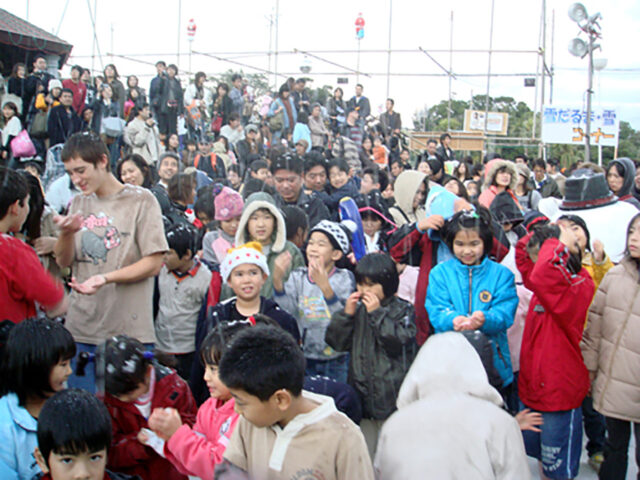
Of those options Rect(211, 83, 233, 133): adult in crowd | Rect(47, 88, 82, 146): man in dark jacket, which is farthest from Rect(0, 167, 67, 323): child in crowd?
Rect(211, 83, 233, 133): adult in crowd

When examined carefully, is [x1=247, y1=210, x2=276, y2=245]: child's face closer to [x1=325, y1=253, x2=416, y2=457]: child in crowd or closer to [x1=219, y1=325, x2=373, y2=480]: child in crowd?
[x1=325, y1=253, x2=416, y2=457]: child in crowd

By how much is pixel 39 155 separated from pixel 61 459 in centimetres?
1019

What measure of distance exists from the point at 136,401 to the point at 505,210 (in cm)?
403

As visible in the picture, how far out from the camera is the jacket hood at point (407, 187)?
5.79m

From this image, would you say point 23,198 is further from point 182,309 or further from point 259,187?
point 259,187

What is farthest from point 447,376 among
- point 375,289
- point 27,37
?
point 27,37

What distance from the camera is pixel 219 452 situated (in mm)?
2521

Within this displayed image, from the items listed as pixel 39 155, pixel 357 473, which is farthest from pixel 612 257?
pixel 39 155

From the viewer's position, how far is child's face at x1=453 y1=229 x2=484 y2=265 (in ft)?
13.0

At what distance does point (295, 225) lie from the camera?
5.23 meters

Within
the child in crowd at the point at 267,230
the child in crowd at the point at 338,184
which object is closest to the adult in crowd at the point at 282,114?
the child in crowd at the point at 338,184

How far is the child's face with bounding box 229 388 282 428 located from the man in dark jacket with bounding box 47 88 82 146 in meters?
10.2

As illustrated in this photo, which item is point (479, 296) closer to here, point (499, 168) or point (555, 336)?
point (555, 336)

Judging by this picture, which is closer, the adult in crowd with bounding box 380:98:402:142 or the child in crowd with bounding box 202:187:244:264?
the child in crowd with bounding box 202:187:244:264
